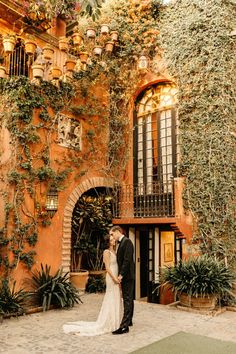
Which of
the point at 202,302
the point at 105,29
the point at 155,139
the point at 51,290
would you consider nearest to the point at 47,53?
the point at 105,29

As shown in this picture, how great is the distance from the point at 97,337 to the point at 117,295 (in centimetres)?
78

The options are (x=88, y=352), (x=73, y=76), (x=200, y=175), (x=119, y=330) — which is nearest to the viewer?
(x=88, y=352)

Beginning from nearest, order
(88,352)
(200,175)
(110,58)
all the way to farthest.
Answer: (88,352) < (200,175) < (110,58)

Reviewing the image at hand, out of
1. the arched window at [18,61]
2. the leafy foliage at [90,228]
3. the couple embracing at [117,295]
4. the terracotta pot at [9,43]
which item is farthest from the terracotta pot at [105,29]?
the couple embracing at [117,295]

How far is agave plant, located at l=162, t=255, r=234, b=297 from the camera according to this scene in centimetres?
757

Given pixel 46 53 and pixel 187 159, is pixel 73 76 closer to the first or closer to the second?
pixel 46 53

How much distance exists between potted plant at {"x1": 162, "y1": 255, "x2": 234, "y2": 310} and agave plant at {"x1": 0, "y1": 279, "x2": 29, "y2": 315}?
131 inches

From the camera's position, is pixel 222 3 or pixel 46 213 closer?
pixel 46 213

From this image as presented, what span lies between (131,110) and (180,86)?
6.82ft

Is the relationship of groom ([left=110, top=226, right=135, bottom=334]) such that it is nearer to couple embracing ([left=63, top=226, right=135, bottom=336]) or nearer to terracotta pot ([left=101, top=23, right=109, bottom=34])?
couple embracing ([left=63, top=226, right=135, bottom=336])

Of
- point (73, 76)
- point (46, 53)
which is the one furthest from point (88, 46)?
point (46, 53)

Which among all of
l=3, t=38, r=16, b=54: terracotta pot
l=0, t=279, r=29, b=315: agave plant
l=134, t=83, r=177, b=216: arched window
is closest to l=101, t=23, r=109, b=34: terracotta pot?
l=134, t=83, r=177, b=216: arched window

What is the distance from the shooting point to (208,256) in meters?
8.73

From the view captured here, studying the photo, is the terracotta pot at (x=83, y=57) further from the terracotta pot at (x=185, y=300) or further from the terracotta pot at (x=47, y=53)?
the terracotta pot at (x=185, y=300)
